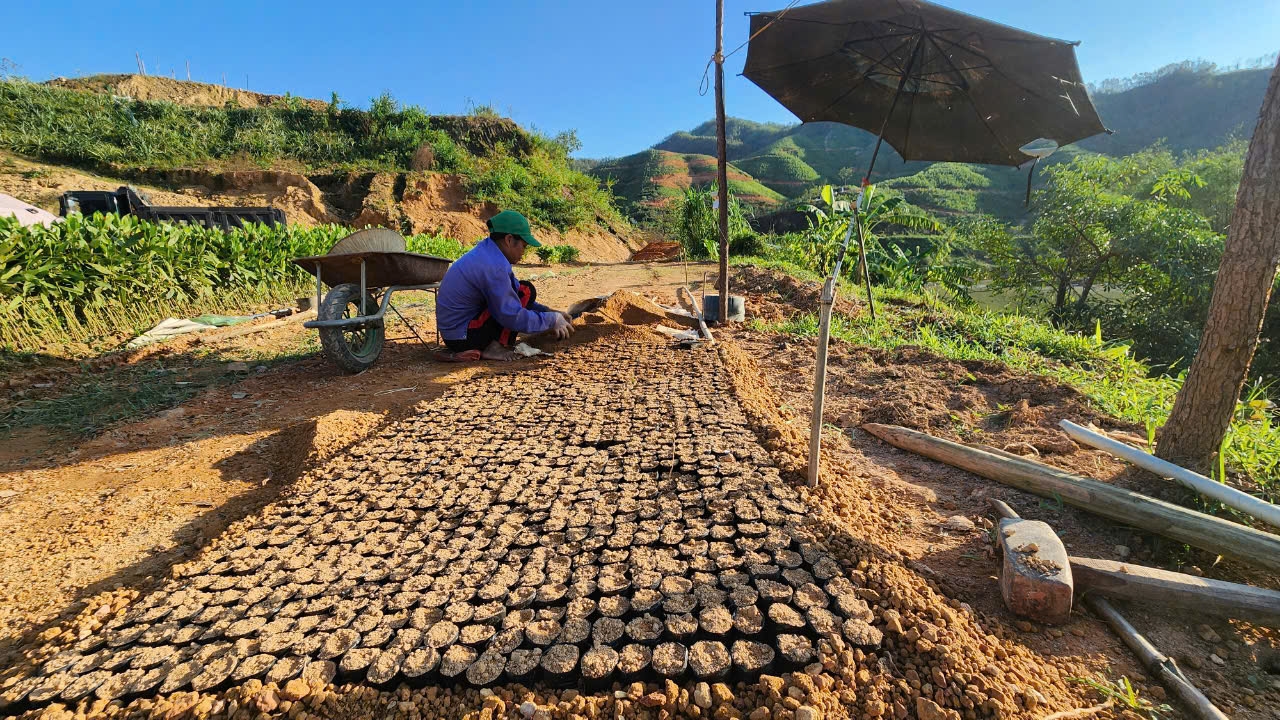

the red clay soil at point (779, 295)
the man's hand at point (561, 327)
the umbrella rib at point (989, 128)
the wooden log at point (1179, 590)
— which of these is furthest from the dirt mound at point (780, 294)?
the wooden log at point (1179, 590)

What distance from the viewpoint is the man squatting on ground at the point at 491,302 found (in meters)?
3.88

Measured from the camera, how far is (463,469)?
2.28 metres

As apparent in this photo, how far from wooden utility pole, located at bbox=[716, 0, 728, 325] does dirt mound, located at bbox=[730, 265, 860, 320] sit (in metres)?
0.84

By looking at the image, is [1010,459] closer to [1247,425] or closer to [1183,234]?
[1247,425]

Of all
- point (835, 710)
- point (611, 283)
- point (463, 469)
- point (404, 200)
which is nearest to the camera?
point (835, 710)

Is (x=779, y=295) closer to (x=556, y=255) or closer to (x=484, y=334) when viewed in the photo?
(x=484, y=334)

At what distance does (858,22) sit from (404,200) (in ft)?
55.0

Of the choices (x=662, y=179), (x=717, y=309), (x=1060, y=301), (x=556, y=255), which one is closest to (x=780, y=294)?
(x=717, y=309)

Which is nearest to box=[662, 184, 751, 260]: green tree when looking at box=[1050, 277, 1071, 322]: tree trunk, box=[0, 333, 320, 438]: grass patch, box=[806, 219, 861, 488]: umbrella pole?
box=[1050, 277, 1071, 322]: tree trunk

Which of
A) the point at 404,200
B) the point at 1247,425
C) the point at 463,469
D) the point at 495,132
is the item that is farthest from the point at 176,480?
the point at 495,132

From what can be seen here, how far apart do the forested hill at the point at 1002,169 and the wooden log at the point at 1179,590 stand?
31449 mm

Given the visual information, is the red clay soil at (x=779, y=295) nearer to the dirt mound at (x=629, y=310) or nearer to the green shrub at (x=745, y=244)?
the dirt mound at (x=629, y=310)

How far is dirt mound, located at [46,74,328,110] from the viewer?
21.1 meters

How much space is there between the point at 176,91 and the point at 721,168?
2878cm
